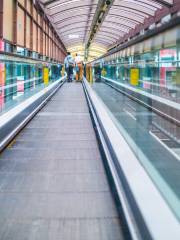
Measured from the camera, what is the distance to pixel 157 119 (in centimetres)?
409

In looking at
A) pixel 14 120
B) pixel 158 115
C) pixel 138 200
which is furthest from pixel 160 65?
pixel 14 120

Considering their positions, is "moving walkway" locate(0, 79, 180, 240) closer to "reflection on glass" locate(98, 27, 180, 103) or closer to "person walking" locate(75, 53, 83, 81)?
"reflection on glass" locate(98, 27, 180, 103)

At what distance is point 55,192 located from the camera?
11.6ft

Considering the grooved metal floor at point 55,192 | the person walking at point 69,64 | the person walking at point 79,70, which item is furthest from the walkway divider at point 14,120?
the person walking at point 79,70

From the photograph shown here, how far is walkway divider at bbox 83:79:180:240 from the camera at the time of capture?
212 cm

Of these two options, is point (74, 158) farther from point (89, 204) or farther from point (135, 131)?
point (89, 204)

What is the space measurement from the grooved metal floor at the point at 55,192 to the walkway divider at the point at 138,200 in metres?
0.13

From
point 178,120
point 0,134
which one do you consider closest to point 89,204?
point 178,120

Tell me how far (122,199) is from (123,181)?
268 millimetres

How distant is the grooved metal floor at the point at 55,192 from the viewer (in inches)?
108

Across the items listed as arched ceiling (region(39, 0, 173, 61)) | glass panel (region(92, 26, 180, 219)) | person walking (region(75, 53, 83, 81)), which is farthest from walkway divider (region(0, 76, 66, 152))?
person walking (region(75, 53, 83, 81))

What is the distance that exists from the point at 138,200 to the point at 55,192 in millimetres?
1105

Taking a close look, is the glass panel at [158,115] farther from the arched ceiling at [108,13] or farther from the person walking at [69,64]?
the person walking at [69,64]

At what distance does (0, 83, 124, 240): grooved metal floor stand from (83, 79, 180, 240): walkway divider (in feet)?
0.41
